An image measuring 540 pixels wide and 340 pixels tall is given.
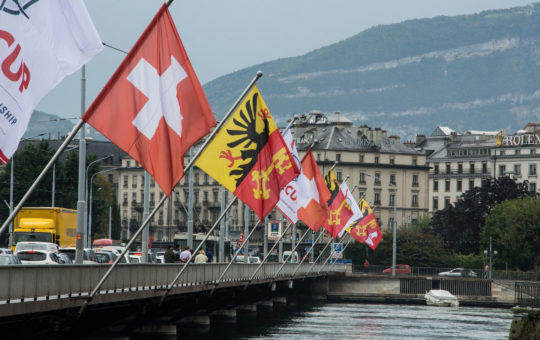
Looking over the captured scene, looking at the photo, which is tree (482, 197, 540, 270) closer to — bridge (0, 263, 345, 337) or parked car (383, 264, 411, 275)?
parked car (383, 264, 411, 275)

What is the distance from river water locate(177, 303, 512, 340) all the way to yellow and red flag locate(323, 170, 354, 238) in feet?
18.7

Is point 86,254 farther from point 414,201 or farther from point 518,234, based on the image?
point 414,201

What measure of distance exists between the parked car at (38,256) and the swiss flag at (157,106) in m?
24.4

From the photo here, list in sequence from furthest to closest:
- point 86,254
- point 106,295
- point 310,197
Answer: point 310,197, point 86,254, point 106,295

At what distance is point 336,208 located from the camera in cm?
7106

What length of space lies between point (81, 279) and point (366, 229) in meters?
61.8

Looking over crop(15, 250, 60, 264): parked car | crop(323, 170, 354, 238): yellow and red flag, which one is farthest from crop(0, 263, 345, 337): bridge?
crop(323, 170, 354, 238): yellow and red flag

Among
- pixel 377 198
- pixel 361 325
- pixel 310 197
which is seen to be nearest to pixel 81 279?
pixel 310 197

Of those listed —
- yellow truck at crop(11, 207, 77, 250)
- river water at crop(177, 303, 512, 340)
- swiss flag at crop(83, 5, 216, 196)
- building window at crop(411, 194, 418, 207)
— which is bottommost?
river water at crop(177, 303, 512, 340)

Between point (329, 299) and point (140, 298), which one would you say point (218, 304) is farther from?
point (329, 299)

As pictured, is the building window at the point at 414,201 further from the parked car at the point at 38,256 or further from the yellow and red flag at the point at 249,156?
the yellow and red flag at the point at 249,156

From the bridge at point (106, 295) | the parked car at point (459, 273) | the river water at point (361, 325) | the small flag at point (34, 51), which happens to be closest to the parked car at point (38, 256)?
the bridge at point (106, 295)

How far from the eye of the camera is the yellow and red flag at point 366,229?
88.1m

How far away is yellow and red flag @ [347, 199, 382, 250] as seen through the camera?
289 ft
